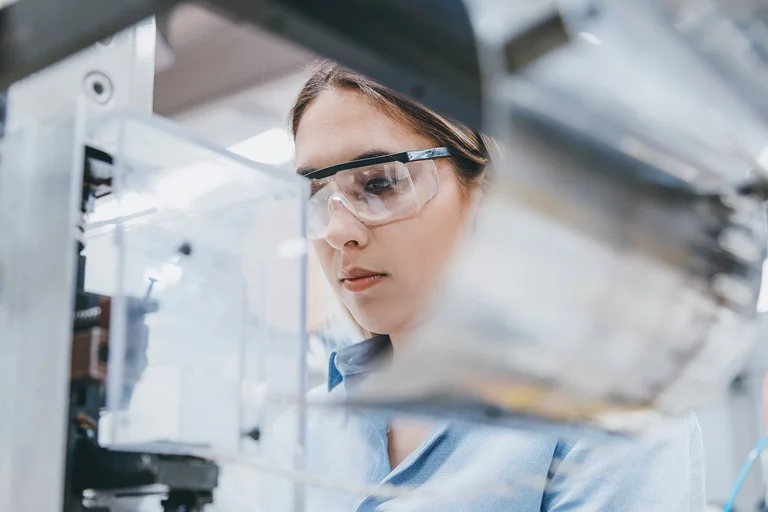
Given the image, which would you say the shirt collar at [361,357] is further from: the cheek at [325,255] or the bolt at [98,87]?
the bolt at [98,87]

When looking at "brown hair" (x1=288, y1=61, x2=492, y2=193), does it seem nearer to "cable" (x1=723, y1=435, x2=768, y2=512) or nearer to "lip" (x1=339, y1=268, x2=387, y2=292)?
"lip" (x1=339, y1=268, x2=387, y2=292)

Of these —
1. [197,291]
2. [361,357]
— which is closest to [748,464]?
[361,357]

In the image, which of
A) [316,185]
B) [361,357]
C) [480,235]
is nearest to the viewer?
[480,235]

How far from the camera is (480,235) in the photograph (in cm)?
37

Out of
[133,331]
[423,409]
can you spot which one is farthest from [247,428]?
[423,409]

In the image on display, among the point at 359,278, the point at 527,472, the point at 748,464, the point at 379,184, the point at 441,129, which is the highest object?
the point at 441,129

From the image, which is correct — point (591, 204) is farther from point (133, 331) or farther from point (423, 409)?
point (133, 331)

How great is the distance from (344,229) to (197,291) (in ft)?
1.26

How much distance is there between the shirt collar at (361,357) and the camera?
1326mm

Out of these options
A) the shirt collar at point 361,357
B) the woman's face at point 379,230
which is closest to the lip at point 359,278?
the woman's face at point 379,230

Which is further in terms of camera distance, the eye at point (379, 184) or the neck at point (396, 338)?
the neck at point (396, 338)

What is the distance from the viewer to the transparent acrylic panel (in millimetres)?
559

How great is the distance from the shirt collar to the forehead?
0.40 meters

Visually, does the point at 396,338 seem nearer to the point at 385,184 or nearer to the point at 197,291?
the point at 385,184
